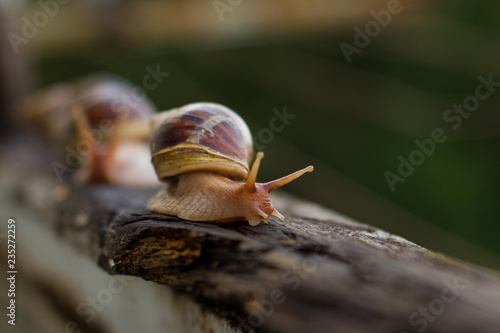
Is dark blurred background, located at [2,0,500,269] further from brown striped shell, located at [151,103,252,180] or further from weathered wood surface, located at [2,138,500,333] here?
weathered wood surface, located at [2,138,500,333]

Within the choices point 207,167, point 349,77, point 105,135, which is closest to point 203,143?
point 207,167

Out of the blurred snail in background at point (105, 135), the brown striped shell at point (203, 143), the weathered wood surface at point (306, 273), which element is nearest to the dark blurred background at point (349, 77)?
the blurred snail in background at point (105, 135)

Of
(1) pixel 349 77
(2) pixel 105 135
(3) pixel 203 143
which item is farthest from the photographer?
(1) pixel 349 77

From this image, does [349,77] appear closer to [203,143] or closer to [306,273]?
[203,143]

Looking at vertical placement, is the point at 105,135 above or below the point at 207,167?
below

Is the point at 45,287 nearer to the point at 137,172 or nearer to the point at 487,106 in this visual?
the point at 137,172

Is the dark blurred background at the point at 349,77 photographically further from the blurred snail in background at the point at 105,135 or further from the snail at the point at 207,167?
the snail at the point at 207,167

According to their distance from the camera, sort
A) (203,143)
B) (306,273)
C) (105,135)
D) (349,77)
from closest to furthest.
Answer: (306,273) < (203,143) < (105,135) < (349,77)
